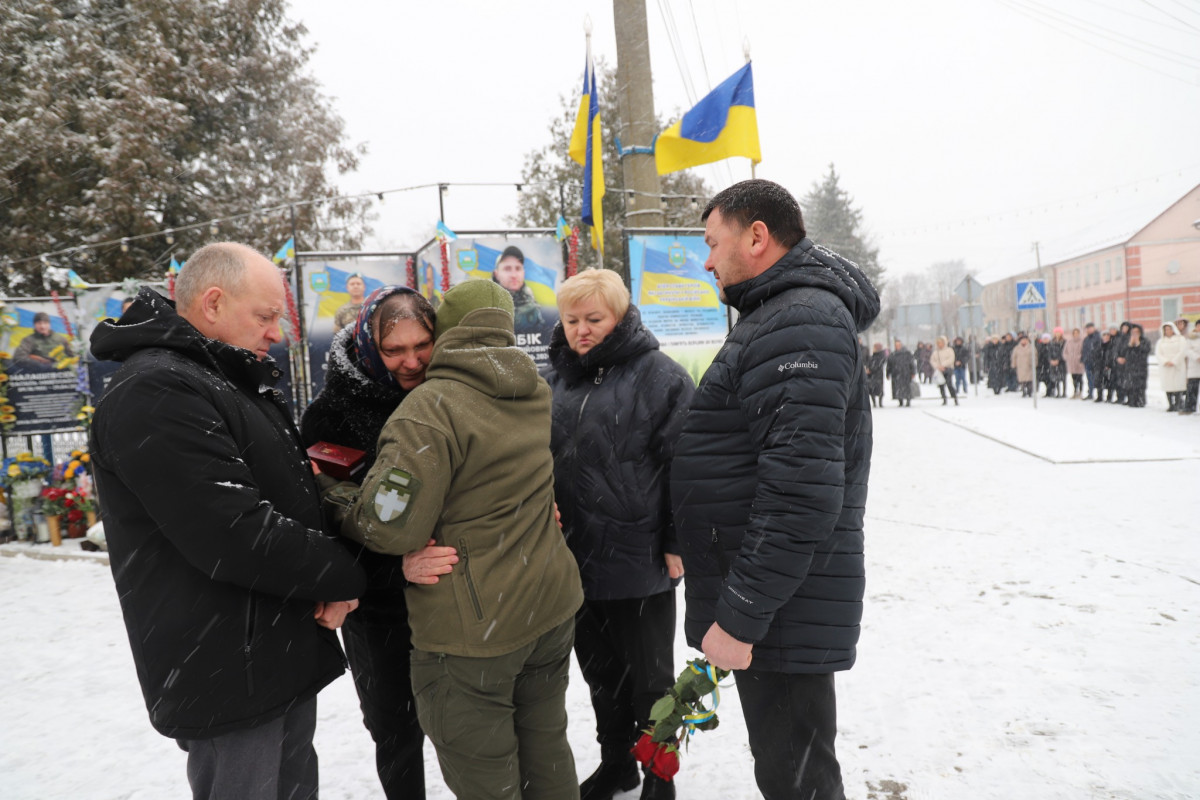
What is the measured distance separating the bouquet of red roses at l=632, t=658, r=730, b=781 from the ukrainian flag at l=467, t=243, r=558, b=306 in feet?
19.7

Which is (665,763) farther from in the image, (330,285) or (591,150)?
(330,285)

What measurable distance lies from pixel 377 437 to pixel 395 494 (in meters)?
0.56

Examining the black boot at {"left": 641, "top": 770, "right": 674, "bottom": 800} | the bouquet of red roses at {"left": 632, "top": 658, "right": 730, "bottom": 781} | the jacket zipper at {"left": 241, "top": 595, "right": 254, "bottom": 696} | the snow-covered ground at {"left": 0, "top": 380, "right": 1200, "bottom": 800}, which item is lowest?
the snow-covered ground at {"left": 0, "top": 380, "right": 1200, "bottom": 800}

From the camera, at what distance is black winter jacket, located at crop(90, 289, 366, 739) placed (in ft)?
5.45

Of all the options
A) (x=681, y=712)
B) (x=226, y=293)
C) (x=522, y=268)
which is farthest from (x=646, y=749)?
(x=522, y=268)

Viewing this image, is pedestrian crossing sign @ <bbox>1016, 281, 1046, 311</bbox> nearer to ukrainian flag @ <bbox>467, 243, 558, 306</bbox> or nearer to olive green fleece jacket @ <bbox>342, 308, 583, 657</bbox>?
ukrainian flag @ <bbox>467, 243, 558, 306</bbox>

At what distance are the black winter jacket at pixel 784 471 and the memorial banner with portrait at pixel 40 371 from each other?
9053 mm

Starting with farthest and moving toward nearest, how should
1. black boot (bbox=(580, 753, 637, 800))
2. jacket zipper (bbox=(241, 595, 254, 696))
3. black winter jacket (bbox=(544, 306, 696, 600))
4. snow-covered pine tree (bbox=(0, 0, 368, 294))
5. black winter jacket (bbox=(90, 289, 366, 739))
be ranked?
snow-covered pine tree (bbox=(0, 0, 368, 294)) < black boot (bbox=(580, 753, 637, 800)) < black winter jacket (bbox=(544, 306, 696, 600)) < jacket zipper (bbox=(241, 595, 254, 696)) < black winter jacket (bbox=(90, 289, 366, 739))

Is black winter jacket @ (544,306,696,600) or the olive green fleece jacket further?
black winter jacket @ (544,306,696,600)

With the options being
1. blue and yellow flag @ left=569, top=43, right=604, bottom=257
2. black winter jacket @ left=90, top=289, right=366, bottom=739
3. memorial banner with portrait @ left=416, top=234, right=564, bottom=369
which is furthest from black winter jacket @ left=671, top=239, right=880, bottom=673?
memorial banner with portrait @ left=416, top=234, right=564, bottom=369

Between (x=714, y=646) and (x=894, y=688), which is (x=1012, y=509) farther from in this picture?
(x=714, y=646)

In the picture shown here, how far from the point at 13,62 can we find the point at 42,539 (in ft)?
45.1

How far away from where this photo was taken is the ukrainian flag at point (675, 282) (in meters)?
6.71

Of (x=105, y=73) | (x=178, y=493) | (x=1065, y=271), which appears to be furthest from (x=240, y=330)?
(x=1065, y=271)
